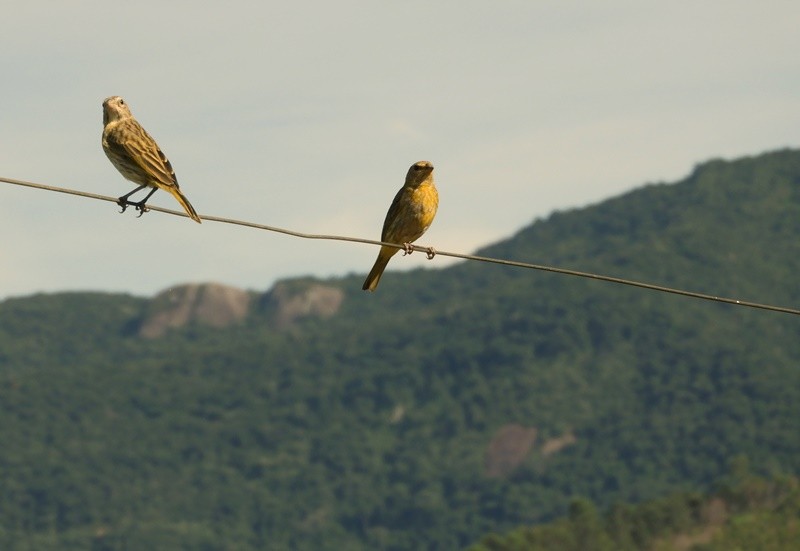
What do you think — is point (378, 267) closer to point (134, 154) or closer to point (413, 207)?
point (413, 207)

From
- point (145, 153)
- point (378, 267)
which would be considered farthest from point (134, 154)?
point (378, 267)

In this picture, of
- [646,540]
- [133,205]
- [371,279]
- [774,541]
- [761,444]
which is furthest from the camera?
[761,444]

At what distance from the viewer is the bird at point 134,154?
60.0 ft

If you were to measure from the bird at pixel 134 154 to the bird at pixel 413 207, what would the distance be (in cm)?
349

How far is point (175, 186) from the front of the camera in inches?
719

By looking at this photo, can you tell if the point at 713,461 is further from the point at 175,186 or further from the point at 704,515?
the point at 175,186

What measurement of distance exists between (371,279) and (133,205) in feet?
13.2

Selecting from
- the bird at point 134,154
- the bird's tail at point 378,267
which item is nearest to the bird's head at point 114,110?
the bird at point 134,154

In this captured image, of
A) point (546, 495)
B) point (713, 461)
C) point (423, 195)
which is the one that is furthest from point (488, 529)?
point (423, 195)

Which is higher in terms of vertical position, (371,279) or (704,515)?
(371,279)

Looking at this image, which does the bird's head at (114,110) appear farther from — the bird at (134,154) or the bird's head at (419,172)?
the bird's head at (419,172)

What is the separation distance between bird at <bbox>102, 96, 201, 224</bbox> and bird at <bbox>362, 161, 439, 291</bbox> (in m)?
3.49

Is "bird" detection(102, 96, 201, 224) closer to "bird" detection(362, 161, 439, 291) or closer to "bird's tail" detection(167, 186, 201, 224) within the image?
"bird's tail" detection(167, 186, 201, 224)

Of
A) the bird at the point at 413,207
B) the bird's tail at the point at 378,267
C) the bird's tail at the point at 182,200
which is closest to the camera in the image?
the bird's tail at the point at 182,200
